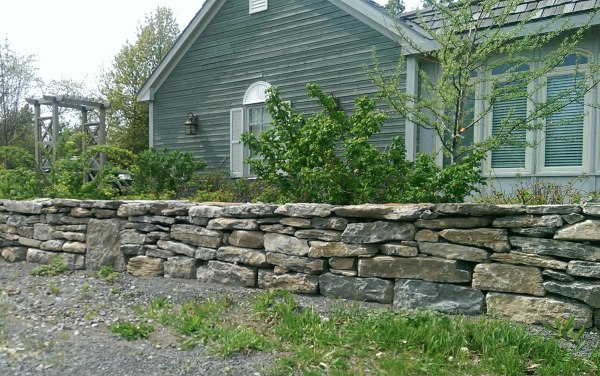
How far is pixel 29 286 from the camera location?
5.34 metres

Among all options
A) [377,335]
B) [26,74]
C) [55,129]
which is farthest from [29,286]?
[26,74]

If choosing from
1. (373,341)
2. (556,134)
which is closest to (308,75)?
(556,134)

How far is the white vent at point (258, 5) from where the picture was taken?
34.3 feet

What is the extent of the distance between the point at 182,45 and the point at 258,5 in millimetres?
2205

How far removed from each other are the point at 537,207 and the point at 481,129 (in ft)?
13.8

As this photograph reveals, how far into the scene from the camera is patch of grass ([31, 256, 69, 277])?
18.9ft

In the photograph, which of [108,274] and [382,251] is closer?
[382,251]

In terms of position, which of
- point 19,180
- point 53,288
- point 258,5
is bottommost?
point 53,288

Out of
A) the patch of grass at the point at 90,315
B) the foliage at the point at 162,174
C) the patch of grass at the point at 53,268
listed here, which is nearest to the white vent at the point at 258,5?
the foliage at the point at 162,174

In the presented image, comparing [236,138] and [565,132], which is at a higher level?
[236,138]

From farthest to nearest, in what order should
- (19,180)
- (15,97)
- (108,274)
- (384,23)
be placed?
(15,97)
(384,23)
(19,180)
(108,274)

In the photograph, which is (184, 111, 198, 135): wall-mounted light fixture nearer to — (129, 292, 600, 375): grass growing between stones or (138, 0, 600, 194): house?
(138, 0, 600, 194): house

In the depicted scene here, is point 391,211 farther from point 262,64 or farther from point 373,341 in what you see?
point 262,64

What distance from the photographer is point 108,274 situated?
547cm
